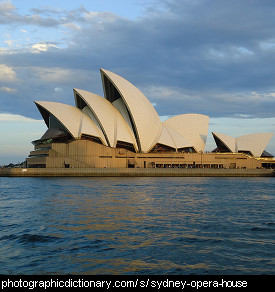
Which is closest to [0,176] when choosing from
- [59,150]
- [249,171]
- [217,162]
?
[59,150]

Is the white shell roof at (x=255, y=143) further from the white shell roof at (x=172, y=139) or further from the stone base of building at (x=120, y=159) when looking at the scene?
the white shell roof at (x=172, y=139)

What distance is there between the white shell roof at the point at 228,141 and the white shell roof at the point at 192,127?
345 centimetres

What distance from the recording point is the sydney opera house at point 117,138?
2493 inches

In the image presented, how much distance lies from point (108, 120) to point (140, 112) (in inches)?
259

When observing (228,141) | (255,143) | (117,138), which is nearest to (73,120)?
(117,138)

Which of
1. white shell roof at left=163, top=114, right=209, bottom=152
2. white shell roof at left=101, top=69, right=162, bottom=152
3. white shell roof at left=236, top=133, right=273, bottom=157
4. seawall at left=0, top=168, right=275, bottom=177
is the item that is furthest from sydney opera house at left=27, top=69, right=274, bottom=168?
white shell roof at left=236, top=133, right=273, bottom=157

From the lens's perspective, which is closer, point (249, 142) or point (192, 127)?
point (192, 127)

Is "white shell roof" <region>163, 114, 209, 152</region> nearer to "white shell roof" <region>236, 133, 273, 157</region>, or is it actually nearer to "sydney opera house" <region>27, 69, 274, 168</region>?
"sydney opera house" <region>27, 69, 274, 168</region>

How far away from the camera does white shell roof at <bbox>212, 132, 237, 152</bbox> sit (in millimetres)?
76125

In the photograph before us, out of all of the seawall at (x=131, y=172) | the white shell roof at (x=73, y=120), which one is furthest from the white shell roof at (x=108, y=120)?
the seawall at (x=131, y=172)

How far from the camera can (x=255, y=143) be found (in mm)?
77875

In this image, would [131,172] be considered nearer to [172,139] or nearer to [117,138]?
[117,138]

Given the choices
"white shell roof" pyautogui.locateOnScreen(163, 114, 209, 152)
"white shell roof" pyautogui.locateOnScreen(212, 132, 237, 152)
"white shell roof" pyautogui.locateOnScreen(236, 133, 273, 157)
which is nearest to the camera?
"white shell roof" pyautogui.locateOnScreen(163, 114, 209, 152)

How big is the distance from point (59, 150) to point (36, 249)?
5377 cm
